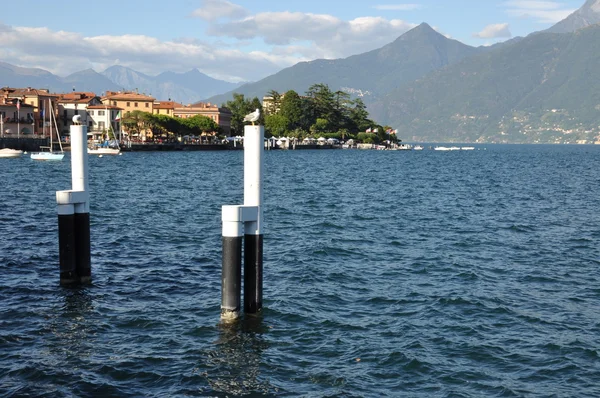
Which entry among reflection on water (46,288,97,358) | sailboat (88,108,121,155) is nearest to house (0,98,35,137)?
sailboat (88,108,121,155)

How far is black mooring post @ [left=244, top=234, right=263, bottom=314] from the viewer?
666 inches

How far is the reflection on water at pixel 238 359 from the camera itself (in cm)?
1400

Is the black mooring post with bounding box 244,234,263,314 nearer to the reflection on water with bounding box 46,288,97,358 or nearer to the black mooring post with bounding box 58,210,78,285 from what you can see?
the reflection on water with bounding box 46,288,97,358

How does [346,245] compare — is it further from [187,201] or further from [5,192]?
[5,192]

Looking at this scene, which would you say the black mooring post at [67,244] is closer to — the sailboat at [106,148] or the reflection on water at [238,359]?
the reflection on water at [238,359]

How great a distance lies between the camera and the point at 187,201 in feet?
158

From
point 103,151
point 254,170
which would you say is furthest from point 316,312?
point 103,151

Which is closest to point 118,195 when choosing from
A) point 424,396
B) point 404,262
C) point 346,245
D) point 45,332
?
point 346,245

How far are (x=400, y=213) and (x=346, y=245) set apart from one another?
44.2ft

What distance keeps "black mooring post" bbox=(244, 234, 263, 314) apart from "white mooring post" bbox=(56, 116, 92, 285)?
5390 millimetres

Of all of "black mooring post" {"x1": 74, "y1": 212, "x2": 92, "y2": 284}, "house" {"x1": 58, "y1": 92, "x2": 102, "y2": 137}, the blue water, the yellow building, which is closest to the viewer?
the blue water

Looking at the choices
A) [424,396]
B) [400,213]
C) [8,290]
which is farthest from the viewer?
[400,213]

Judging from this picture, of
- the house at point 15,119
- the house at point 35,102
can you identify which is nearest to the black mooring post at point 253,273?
the house at point 15,119

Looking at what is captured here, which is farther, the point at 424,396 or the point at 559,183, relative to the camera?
the point at 559,183
